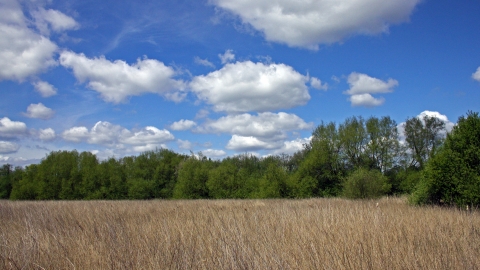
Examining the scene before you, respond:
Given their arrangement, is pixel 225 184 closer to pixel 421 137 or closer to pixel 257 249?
pixel 421 137

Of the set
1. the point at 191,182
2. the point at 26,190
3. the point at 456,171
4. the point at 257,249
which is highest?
the point at 456,171

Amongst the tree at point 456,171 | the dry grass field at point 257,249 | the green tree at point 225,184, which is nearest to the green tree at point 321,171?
the green tree at point 225,184

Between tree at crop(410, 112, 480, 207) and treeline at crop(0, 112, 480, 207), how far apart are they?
14.9 metres

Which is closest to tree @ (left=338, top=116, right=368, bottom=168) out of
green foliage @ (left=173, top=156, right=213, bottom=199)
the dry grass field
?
green foliage @ (left=173, top=156, right=213, bottom=199)

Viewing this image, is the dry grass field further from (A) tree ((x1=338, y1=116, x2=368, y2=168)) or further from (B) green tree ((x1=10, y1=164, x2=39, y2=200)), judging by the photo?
(B) green tree ((x1=10, y1=164, x2=39, y2=200))

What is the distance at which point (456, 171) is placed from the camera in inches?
530

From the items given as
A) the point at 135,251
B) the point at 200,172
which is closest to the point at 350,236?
the point at 135,251

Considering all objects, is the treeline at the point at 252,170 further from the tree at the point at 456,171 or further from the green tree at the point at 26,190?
the tree at the point at 456,171

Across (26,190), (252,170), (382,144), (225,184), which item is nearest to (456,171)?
(382,144)

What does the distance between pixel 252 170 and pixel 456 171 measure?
39.8 m

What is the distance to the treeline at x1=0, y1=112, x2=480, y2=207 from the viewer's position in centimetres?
3744

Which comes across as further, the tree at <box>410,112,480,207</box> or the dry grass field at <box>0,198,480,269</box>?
the tree at <box>410,112,480,207</box>

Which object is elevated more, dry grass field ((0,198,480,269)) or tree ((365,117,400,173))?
tree ((365,117,400,173))

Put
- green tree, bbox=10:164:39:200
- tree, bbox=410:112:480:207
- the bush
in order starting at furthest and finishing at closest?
green tree, bbox=10:164:39:200 → the bush → tree, bbox=410:112:480:207
